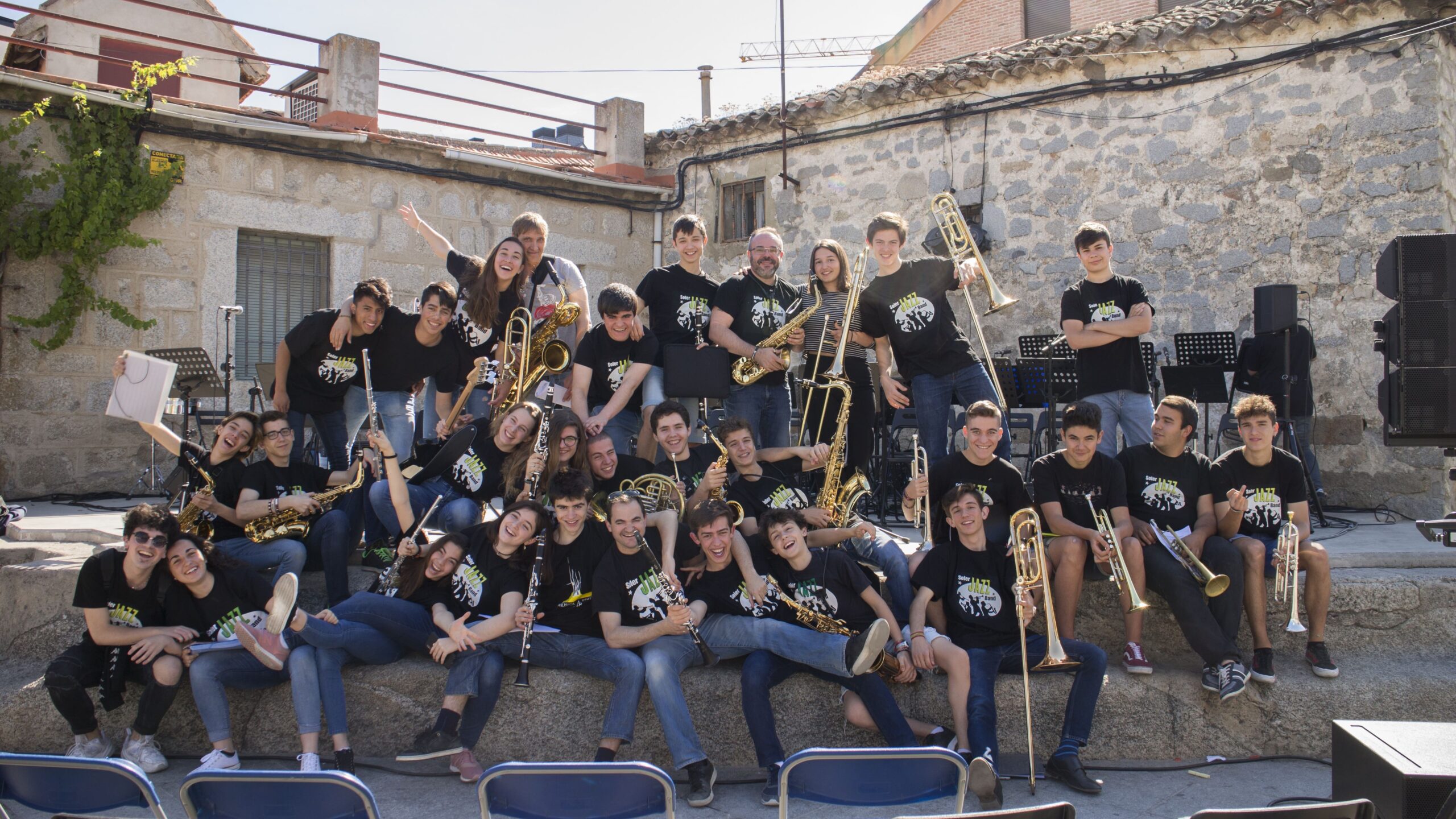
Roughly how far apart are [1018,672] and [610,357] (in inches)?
105

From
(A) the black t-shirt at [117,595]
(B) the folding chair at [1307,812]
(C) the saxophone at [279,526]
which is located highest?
(C) the saxophone at [279,526]

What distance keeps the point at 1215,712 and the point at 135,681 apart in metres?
4.64

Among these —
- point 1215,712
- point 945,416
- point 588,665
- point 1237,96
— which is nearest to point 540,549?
point 588,665

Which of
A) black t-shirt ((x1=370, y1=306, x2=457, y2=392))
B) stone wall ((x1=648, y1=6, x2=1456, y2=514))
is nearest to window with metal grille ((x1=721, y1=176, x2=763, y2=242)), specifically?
stone wall ((x1=648, y1=6, x2=1456, y2=514))

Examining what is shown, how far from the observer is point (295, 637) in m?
4.38

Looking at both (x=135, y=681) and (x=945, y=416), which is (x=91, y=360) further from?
(x=945, y=416)

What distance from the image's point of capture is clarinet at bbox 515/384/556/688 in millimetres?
4262

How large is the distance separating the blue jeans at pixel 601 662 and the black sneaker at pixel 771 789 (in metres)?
0.57

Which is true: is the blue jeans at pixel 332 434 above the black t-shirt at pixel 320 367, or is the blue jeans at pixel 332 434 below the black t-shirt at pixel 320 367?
below

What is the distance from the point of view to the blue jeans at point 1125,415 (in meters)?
5.42

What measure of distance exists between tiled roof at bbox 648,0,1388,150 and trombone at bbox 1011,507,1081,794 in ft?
19.6

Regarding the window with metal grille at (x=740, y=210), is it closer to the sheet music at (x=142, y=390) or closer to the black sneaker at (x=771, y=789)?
the sheet music at (x=142, y=390)

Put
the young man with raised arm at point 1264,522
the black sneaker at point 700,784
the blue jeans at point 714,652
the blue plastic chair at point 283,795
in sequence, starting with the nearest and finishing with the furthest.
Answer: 1. the blue plastic chair at point 283,795
2. the black sneaker at point 700,784
3. the blue jeans at point 714,652
4. the young man with raised arm at point 1264,522

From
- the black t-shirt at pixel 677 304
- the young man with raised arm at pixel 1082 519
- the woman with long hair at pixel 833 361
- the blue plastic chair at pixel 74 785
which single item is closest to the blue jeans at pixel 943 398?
the woman with long hair at pixel 833 361
